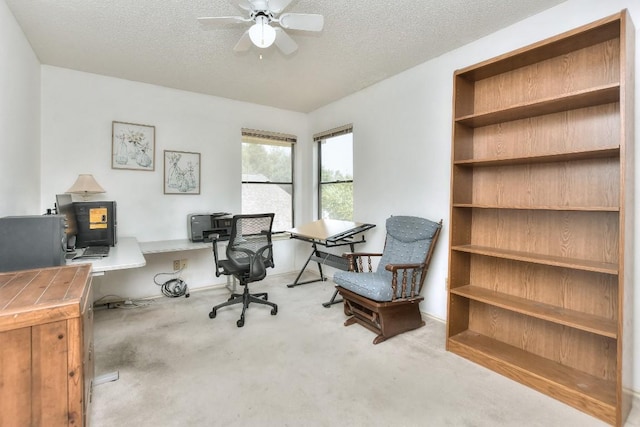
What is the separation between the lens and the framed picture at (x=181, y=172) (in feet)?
12.2

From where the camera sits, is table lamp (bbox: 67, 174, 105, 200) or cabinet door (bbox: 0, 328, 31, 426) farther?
table lamp (bbox: 67, 174, 105, 200)

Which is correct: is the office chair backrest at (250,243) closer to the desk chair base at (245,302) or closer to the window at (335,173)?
the desk chair base at (245,302)

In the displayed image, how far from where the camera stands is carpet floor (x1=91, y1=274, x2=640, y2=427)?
1.68 meters

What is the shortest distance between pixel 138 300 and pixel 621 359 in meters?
4.14

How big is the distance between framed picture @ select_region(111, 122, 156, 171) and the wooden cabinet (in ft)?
8.37

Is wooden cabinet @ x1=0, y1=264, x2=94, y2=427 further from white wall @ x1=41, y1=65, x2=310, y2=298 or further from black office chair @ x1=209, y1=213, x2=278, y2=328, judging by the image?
white wall @ x1=41, y1=65, x2=310, y2=298

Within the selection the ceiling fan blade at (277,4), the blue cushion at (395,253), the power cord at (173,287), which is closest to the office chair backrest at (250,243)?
the blue cushion at (395,253)

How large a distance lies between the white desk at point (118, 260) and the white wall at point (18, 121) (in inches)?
26.3

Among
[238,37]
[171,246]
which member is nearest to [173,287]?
[171,246]

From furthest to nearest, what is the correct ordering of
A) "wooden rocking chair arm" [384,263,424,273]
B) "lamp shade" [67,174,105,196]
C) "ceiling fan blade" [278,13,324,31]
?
"lamp shade" [67,174,105,196]
"wooden rocking chair arm" [384,263,424,273]
"ceiling fan blade" [278,13,324,31]

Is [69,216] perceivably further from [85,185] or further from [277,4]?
[277,4]

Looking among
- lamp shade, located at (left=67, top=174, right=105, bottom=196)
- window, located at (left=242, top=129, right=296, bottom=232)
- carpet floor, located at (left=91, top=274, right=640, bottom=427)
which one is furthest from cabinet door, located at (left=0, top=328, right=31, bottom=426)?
window, located at (left=242, top=129, right=296, bottom=232)

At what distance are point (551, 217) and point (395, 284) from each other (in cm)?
121

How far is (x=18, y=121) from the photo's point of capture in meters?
2.38
